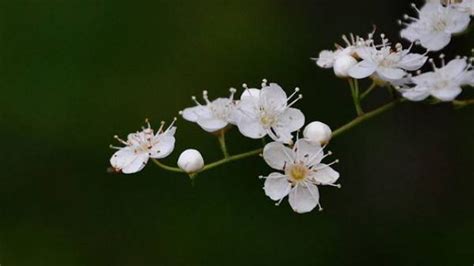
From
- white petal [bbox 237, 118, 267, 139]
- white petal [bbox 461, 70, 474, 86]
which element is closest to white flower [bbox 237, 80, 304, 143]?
white petal [bbox 237, 118, 267, 139]

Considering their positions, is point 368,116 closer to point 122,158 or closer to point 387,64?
point 387,64

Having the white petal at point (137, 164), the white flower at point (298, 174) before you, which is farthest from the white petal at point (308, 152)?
the white petal at point (137, 164)

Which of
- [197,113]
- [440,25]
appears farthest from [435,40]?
[197,113]

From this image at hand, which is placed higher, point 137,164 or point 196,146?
point 196,146

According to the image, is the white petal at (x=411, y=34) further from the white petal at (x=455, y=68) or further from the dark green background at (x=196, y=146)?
the dark green background at (x=196, y=146)

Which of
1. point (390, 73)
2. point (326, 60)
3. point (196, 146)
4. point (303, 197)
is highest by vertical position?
point (196, 146)

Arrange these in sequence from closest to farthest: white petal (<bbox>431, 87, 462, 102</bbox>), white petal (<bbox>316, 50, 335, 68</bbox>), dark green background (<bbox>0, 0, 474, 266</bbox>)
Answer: white petal (<bbox>431, 87, 462, 102</bbox>) < white petal (<bbox>316, 50, 335, 68</bbox>) < dark green background (<bbox>0, 0, 474, 266</bbox>)

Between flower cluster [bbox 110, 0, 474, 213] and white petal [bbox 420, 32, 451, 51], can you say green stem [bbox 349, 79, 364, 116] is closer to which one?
flower cluster [bbox 110, 0, 474, 213]
